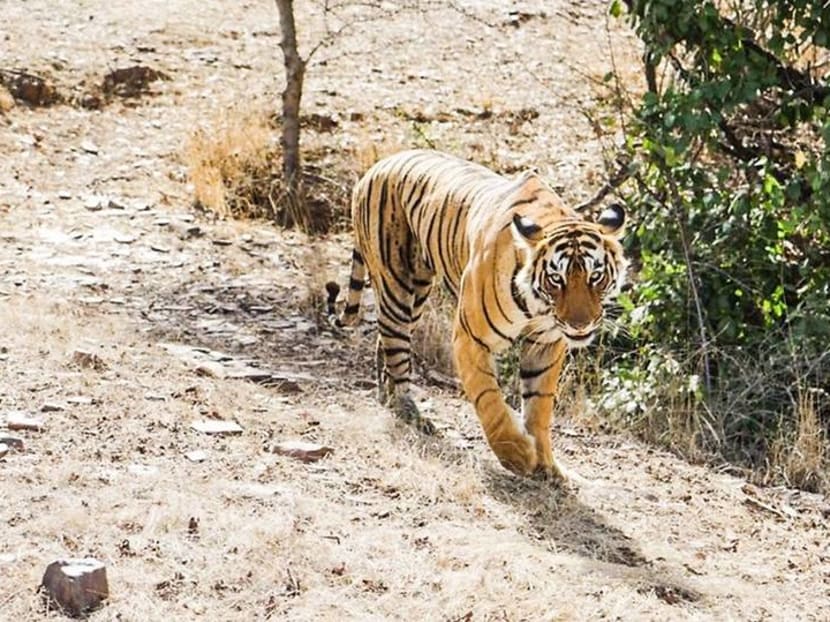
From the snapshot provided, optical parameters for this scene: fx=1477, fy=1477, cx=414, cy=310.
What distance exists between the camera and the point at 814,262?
7680 millimetres

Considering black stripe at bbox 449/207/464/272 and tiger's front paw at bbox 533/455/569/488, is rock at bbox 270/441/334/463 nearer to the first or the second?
tiger's front paw at bbox 533/455/569/488

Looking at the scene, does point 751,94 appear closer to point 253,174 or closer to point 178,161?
point 253,174

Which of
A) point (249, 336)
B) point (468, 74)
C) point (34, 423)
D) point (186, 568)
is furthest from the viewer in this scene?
point (468, 74)

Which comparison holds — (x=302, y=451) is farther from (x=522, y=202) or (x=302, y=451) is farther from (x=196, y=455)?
(x=522, y=202)

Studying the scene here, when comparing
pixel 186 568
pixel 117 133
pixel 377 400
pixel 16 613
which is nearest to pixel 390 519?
pixel 186 568

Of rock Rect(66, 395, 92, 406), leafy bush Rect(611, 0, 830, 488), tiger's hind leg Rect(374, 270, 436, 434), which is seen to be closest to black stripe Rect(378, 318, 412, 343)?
tiger's hind leg Rect(374, 270, 436, 434)

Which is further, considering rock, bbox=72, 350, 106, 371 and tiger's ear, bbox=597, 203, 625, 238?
rock, bbox=72, 350, 106, 371

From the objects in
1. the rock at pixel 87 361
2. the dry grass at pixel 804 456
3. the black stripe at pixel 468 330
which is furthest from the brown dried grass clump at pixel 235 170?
the dry grass at pixel 804 456

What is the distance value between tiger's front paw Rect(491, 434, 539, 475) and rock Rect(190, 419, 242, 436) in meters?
1.06

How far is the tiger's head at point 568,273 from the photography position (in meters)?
5.67

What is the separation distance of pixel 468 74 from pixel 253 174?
11.2 ft

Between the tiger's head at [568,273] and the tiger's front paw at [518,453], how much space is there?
0.51m

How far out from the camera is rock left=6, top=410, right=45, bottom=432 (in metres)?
5.69

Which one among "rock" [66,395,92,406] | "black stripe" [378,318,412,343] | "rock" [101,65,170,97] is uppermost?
"rock" [101,65,170,97]
